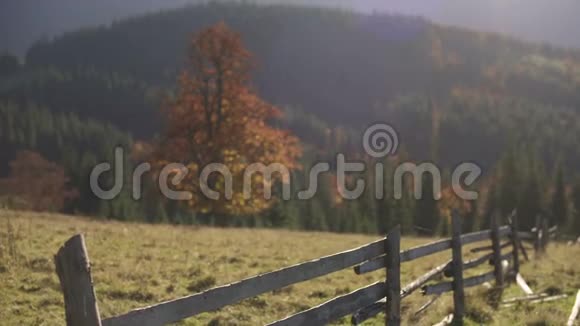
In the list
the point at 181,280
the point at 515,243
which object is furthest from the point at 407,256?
the point at 515,243

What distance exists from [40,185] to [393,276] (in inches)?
2696

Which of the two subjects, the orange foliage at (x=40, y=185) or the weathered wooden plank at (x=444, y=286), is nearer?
the weathered wooden plank at (x=444, y=286)

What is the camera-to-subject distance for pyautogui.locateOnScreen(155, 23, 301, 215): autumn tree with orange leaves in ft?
77.7

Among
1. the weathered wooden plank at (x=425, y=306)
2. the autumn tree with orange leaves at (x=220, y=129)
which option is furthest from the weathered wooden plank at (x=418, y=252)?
the autumn tree with orange leaves at (x=220, y=129)

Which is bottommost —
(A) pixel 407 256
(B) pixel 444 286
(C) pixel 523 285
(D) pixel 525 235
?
(C) pixel 523 285

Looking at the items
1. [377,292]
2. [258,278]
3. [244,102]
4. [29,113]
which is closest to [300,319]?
[258,278]

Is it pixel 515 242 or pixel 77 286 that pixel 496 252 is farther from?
pixel 77 286

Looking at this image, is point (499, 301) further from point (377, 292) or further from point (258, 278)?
point (258, 278)

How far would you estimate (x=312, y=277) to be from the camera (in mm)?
6074

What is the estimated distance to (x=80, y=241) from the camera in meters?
3.79

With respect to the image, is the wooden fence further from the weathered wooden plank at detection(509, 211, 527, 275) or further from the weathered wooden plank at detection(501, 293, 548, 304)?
the weathered wooden plank at detection(509, 211, 527, 275)

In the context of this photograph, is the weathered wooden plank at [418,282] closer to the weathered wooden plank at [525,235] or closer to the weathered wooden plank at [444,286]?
the weathered wooden plank at [444,286]

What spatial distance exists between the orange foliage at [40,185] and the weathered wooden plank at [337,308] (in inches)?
2284

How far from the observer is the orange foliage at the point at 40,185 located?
63.7 m
